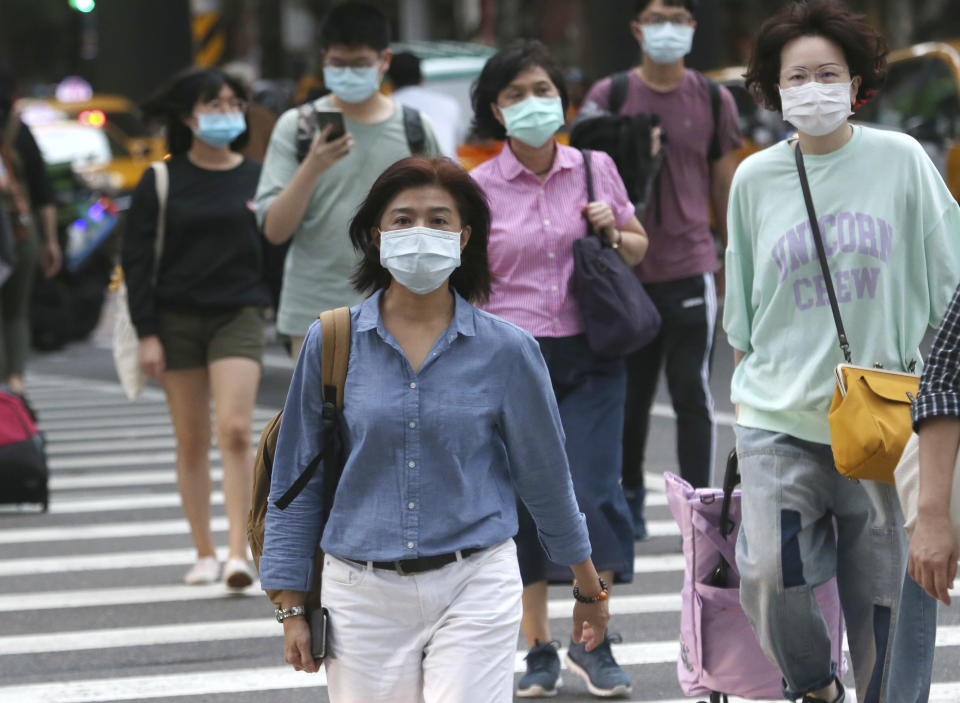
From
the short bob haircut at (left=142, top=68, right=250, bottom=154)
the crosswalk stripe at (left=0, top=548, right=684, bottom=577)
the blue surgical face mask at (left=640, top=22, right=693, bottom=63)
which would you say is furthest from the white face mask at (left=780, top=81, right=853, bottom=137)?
the crosswalk stripe at (left=0, top=548, right=684, bottom=577)

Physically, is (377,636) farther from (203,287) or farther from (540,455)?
(203,287)

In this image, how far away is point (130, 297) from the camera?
7.07m

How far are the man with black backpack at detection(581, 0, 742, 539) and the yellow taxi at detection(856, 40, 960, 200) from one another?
6060mm

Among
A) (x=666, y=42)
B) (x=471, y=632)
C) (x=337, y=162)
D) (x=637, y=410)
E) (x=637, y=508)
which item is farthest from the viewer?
(x=637, y=508)

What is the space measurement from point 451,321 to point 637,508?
13.5ft

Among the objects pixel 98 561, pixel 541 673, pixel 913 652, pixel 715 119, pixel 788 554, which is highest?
pixel 715 119

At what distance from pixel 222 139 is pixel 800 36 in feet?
10.1

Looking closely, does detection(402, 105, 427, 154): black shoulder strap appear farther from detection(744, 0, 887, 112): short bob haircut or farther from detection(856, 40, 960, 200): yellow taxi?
detection(856, 40, 960, 200): yellow taxi

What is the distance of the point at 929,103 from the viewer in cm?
1428

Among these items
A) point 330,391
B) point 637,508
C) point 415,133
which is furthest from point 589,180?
point 637,508

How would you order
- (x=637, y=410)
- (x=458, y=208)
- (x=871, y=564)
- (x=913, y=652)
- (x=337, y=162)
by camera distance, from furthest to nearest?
(x=637, y=410), (x=337, y=162), (x=871, y=564), (x=913, y=652), (x=458, y=208)

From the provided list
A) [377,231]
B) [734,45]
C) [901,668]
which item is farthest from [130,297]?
[734,45]

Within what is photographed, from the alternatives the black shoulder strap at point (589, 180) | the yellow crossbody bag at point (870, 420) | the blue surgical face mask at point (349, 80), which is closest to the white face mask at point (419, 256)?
the yellow crossbody bag at point (870, 420)

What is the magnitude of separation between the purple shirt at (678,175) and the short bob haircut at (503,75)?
57.4 inches
